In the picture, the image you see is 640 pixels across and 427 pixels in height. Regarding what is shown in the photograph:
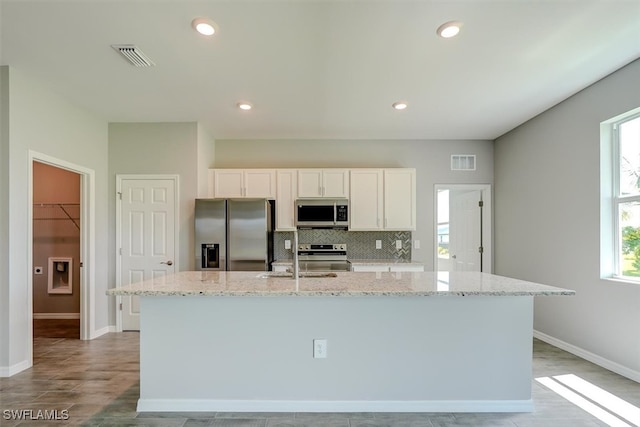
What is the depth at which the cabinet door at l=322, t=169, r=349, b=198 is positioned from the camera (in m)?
4.74

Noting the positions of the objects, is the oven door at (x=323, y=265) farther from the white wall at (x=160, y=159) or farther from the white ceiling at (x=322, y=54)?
the white ceiling at (x=322, y=54)

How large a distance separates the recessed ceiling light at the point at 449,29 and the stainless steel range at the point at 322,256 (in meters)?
3.04

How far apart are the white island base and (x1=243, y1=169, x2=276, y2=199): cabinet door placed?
2.52 m

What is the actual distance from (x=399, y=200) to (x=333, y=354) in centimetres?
290

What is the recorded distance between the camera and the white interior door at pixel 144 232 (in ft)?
14.1

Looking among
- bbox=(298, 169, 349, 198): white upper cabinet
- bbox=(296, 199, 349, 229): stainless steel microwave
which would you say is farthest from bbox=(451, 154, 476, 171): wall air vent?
bbox=(296, 199, 349, 229): stainless steel microwave

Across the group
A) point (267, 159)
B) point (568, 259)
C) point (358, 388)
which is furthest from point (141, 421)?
point (568, 259)

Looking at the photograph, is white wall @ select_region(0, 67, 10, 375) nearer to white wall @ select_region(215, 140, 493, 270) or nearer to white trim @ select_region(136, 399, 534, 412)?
white trim @ select_region(136, 399, 534, 412)

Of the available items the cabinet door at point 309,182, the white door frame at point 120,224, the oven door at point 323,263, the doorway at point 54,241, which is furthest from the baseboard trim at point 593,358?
the doorway at point 54,241

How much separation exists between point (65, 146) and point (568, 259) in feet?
18.2

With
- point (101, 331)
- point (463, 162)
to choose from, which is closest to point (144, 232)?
point (101, 331)

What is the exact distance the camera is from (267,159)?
5.07 meters

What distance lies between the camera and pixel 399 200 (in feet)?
15.7

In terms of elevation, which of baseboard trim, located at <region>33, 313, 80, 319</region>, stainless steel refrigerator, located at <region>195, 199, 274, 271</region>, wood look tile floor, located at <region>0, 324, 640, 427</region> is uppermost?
stainless steel refrigerator, located at <region>195, 199, 274, 271</region>
